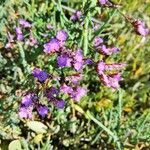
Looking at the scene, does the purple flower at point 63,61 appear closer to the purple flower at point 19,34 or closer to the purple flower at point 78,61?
the purple flower at point 78,61

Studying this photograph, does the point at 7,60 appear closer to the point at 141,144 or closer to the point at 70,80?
the point at 70,80

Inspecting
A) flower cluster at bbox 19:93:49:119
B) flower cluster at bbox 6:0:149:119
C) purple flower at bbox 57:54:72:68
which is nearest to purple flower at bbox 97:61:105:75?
flower cluster at bbox 6:0:149:119

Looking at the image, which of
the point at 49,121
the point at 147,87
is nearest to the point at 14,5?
the point at 49,121

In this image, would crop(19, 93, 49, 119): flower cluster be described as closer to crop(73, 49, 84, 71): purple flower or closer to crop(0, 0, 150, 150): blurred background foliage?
crop(0, 0, 150, 150): blurred background foliage

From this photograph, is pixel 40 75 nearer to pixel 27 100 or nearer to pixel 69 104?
pixel 27 100

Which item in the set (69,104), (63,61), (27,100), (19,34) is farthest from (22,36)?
(63,61)

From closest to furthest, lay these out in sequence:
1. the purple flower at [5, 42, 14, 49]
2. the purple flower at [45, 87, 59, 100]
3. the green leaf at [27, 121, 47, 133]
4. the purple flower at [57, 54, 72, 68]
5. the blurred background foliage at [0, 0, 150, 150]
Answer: the purple flower at [57, 54, 72, 68], the purple flower at [45, 87, 59, 100], the blurred background foliage at [0, 0, 150, 150], the green leaf at [27, 121, 47, 133], the purple flower at [5, 42, 14, 49]
